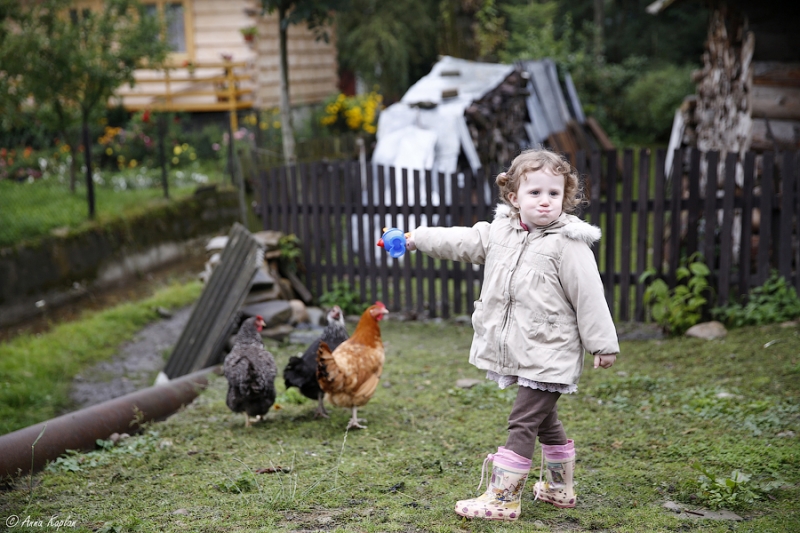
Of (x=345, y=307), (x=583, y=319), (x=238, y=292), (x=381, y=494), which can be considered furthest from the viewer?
(x=345, y=307)

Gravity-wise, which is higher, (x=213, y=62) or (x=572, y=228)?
(x=213, y=62)

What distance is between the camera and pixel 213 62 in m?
17.4

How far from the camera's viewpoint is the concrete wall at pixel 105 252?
9.23 meters

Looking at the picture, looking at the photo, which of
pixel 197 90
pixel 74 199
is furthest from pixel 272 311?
pixel 197 90

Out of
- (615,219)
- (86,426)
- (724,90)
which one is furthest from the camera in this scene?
(724,90)

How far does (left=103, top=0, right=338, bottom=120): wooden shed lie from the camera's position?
647 inches

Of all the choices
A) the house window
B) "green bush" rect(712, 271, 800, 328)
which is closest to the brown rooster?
"green bush" rect(712, 271, 800, 328)

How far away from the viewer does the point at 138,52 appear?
1196 cm

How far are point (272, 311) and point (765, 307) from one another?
185 inches

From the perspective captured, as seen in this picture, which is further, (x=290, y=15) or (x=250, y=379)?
(x=290, y=15)

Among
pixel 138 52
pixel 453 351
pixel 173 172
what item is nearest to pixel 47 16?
pixel 138 52

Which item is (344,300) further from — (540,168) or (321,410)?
(540,168)

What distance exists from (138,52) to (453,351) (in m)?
8.56

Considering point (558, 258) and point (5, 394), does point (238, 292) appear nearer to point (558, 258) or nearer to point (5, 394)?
point (5, 394)
